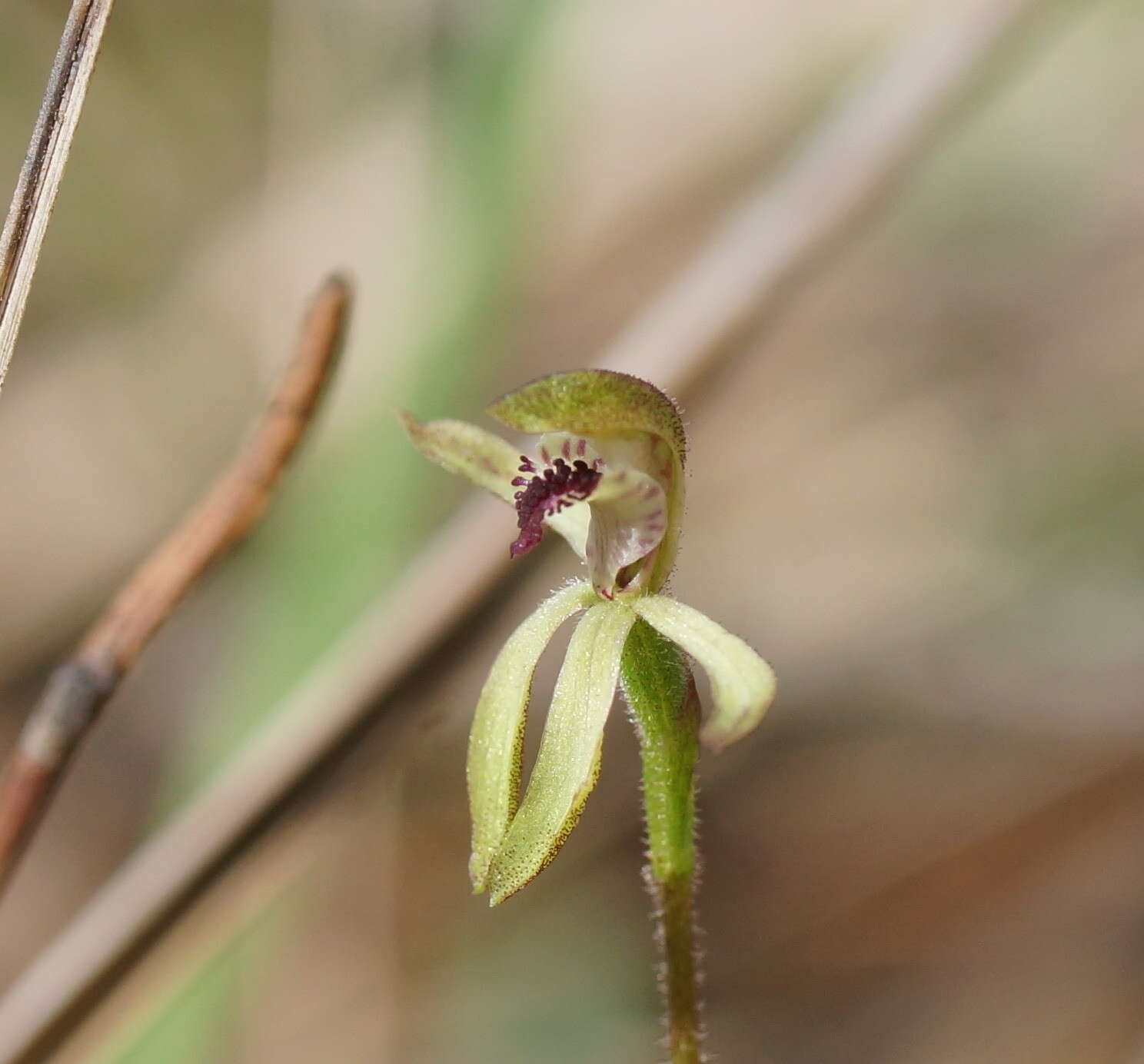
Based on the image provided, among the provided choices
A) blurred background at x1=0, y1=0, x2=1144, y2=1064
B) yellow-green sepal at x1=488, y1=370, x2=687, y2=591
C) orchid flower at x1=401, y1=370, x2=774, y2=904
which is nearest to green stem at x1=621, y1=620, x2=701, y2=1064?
orchid flower at x1=401, y1=370, x2=774, y2=904

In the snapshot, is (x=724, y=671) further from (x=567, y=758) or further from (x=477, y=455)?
(x=477, y=455)

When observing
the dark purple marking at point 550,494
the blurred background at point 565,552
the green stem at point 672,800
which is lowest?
the green stem at point 672,800

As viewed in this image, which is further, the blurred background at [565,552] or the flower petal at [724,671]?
the blurred background at [565,552]

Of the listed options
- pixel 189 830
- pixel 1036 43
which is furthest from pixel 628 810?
pixel 1036 43

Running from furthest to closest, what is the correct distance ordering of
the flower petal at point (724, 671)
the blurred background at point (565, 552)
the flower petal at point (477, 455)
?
the blurred background at point (565, 552) < the flower petal at point (477, 455) < the flower petal at point (724, 671)

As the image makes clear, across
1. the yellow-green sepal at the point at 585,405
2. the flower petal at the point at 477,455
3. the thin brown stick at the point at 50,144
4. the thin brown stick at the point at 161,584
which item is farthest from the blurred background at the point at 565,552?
the thin brown stick at the point at 50,144

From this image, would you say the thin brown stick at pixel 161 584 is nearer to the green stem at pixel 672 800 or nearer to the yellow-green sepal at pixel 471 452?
the yellow-green sepal at pixel 471 452

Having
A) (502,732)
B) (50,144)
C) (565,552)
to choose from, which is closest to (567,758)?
(502,732)
